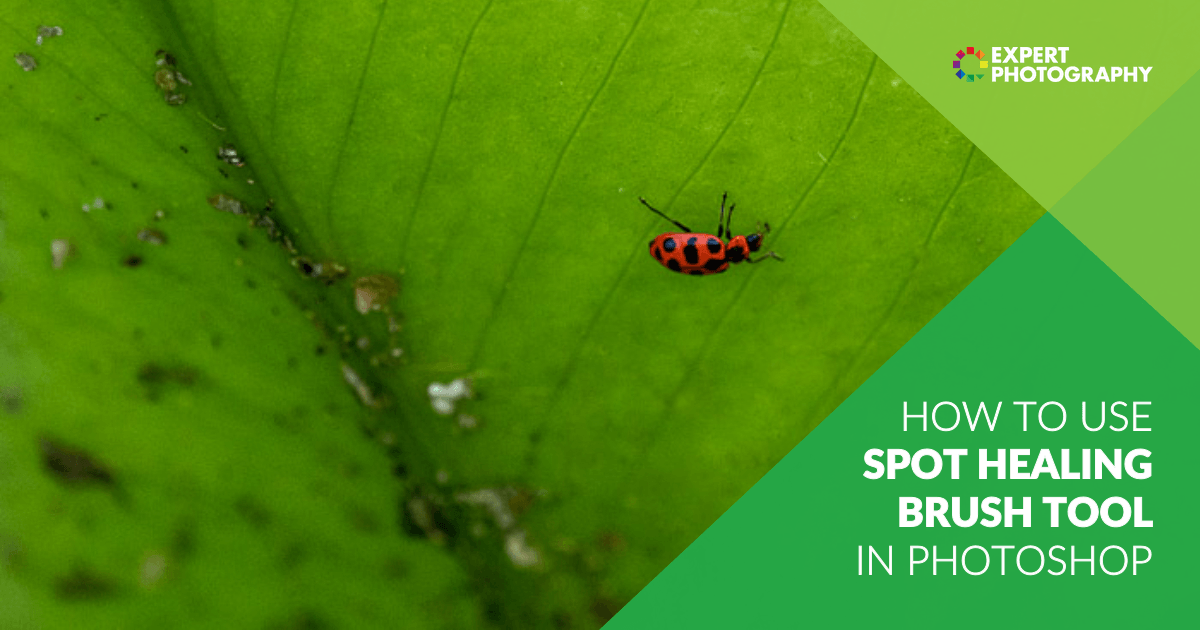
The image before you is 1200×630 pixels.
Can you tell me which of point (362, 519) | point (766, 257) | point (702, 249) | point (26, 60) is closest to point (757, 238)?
point (766, 257)

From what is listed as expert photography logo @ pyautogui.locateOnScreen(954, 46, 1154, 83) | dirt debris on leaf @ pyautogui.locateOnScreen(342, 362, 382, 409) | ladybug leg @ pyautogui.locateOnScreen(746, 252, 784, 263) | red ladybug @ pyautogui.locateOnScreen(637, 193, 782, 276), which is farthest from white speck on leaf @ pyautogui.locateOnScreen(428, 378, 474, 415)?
expert photography logo @ pyautogui.locateOnScreen(954, 46, 1154, 83)

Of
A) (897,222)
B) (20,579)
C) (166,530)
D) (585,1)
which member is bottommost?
(20,579)

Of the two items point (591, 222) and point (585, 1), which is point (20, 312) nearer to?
point (591, 222)

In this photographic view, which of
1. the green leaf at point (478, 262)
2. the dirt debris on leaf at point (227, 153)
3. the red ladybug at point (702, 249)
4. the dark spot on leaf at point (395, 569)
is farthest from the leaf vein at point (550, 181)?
the dirt debris on leaf at point (227, 153)

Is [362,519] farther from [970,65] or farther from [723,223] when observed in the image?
[970,65]

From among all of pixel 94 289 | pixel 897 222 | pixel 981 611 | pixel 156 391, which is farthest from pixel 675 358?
pixel 94 289

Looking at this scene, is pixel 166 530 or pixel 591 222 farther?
pixel 591 222
